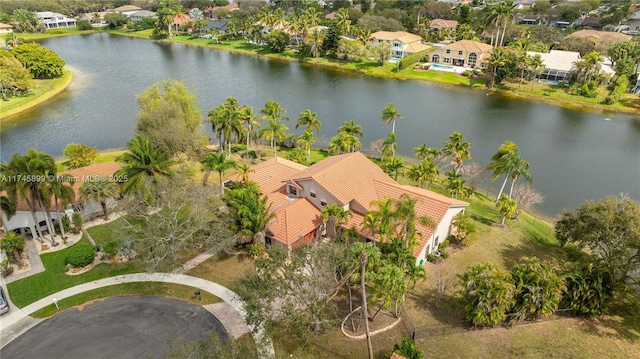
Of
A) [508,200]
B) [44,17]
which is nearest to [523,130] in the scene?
[508,200]

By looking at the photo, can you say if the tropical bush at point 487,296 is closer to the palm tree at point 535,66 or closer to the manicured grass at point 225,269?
the manicured grass at point 225,269

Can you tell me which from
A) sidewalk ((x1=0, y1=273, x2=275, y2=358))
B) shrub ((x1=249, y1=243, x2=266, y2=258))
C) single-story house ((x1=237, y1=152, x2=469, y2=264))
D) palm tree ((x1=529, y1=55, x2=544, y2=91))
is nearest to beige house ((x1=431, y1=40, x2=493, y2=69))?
palm tree ((x1=529, y1=55, x2=544, y2=91))

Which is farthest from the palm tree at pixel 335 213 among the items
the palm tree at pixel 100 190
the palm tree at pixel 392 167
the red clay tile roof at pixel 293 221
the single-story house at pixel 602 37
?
the single-story house at pixel 602 37

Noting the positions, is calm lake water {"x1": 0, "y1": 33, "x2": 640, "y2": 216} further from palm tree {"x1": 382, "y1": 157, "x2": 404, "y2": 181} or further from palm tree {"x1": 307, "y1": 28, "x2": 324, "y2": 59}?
palm tree {"x1": 382, "y1": 157, "x2": 404, "y2": 181}

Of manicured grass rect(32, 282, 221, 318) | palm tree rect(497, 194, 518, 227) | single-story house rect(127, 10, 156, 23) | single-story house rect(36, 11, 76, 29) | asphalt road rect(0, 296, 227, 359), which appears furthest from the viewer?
single-story house rect(127, 10, 156, 23)

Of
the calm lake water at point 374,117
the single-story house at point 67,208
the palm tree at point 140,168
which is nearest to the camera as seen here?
the palm tree at point 140,168

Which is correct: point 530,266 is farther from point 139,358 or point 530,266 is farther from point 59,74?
Result: point 59,74
